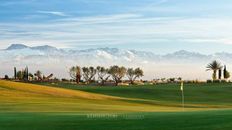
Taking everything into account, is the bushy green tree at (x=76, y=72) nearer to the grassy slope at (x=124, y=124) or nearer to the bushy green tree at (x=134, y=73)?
the bushy green tree at (x=134, y=73)

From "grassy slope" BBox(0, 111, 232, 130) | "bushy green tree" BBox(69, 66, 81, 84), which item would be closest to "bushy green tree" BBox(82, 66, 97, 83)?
"bushy green tree" BBox(69, 66, 81, 84)

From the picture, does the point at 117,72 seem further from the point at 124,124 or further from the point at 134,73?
the point at 124,124

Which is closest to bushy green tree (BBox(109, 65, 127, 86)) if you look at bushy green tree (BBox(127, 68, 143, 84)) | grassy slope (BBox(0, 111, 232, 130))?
bushy green tree (BBox(127, 68, 143, 84))

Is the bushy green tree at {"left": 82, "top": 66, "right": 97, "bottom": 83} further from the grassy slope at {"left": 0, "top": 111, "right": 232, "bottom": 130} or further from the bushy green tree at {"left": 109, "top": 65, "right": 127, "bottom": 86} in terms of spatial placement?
the grassy slope at {"left": 0, "top": 111, "right": 232, "bottom": 130}

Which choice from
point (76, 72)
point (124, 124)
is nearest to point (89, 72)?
point (76, 72)

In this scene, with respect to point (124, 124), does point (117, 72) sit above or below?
above

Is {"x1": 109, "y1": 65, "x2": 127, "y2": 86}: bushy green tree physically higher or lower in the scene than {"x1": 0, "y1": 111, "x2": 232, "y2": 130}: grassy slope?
higher

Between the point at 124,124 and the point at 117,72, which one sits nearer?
the point at 124,124

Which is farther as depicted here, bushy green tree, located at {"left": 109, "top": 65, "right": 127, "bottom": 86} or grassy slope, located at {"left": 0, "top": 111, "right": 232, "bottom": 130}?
bushy green tree, located at {"left": 109, "top": 65, "right": 127, "bottom": 86}

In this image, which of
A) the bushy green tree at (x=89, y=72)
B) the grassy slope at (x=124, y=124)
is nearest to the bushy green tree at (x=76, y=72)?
the bushy green tree at (x=89, y=72)

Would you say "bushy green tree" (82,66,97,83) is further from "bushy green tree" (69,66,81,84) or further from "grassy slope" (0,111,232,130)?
"grassy slope" (0,111,232,130)

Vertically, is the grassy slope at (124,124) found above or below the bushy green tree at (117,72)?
below

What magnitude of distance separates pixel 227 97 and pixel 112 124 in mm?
58265

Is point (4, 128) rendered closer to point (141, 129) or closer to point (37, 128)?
point (37, 128)
